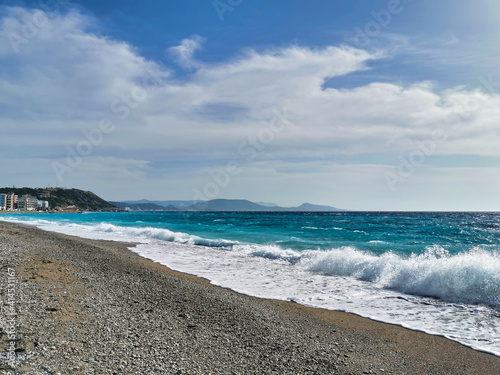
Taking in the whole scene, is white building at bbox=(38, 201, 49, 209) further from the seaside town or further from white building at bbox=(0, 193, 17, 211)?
white building at bbox=(0, 193, 17, 211)

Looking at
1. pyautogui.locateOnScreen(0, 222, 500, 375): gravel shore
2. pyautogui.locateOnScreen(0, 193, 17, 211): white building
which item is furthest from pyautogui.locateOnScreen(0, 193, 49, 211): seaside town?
pyautogui.locateOnScreen(0, 222, 500, 375): gravel shore

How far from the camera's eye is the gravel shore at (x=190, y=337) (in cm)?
479

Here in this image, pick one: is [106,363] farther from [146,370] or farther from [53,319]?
[53,319]

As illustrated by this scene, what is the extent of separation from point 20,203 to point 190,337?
200039mm

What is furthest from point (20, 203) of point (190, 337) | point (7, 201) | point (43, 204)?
point (190, 337)

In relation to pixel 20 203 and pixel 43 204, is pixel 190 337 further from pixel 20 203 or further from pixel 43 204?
pixel 43 204

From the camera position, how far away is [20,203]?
167 metres

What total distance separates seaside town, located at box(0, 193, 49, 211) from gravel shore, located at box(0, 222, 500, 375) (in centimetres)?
18817

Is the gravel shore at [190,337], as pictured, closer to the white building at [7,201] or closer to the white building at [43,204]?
→ the white building at [7,201]

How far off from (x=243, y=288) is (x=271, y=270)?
398 centimetres

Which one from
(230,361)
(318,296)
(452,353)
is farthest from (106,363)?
(318,296)

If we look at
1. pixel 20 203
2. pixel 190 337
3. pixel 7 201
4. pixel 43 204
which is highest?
pixel 190 337

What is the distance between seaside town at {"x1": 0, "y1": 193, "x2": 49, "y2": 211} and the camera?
6363 inches

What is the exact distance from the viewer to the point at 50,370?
4254 millimetres
